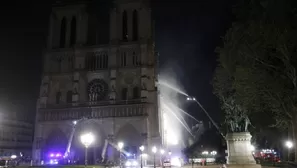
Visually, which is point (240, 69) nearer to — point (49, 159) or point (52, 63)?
point (49, 159)

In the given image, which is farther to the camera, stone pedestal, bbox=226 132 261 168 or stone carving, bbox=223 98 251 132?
stone carving, bbox=223 98 251 132

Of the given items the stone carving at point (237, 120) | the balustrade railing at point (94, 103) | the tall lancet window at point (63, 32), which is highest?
the tall lancet window at point (63, 32)

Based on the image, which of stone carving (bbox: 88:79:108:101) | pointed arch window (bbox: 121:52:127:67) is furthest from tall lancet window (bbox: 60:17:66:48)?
pointed arch window (bbox: 121:52:127:67)

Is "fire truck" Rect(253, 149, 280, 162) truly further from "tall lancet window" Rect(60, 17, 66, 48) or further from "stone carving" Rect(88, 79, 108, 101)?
"tall lancet window" Rect(60, 17, 66, 48)

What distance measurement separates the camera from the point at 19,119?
79.6m

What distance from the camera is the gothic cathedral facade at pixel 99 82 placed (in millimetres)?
56438

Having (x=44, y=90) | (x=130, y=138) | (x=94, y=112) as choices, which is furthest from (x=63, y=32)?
(x=130, y=138)

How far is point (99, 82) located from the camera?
61.8 meters

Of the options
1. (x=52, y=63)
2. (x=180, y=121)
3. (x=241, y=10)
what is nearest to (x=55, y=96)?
(x=52, y=63)

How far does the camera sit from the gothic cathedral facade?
5644cm

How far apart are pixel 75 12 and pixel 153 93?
2476cm

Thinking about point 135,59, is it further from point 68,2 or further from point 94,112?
point 68,2

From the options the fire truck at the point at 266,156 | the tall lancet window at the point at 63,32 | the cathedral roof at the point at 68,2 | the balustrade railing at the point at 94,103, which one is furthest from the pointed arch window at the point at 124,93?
the fire truck at the point at 266,156

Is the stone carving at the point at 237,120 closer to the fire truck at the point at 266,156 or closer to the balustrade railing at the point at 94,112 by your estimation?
the fire truck at the point at 266,156
